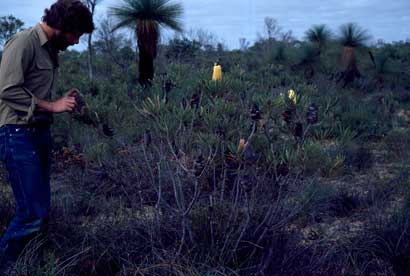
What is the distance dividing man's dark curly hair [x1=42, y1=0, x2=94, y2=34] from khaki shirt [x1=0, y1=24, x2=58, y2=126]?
10cm

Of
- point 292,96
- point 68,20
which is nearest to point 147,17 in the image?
point 292,96

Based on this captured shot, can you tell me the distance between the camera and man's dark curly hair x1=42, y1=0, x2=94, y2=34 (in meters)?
3.20

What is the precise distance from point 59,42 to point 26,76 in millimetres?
307

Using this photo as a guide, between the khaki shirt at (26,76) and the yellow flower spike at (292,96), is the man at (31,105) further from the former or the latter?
the yellow flower spike at (292,96)

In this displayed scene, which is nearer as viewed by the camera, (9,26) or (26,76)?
(26,76)

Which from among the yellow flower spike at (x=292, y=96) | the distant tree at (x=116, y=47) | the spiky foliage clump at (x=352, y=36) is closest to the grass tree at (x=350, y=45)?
the spiky foliage clump at (x=352, y=36)

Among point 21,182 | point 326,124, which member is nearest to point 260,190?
point 21,182

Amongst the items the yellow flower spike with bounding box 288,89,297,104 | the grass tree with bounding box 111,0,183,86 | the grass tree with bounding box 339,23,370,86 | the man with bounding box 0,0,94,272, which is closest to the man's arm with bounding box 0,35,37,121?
the man with bounding box 0,0,94,272

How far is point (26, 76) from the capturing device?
319 cm

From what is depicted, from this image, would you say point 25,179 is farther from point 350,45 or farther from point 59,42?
point 350,45

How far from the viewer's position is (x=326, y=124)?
755 centimetres

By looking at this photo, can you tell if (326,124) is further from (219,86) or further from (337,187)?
(219,86)

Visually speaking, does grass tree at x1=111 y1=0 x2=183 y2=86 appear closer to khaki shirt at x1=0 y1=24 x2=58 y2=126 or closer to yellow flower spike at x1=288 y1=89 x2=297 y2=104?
yellow flower spike at x1=288 y1=89 x2=297 y2=104

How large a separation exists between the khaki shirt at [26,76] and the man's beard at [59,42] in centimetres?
4
